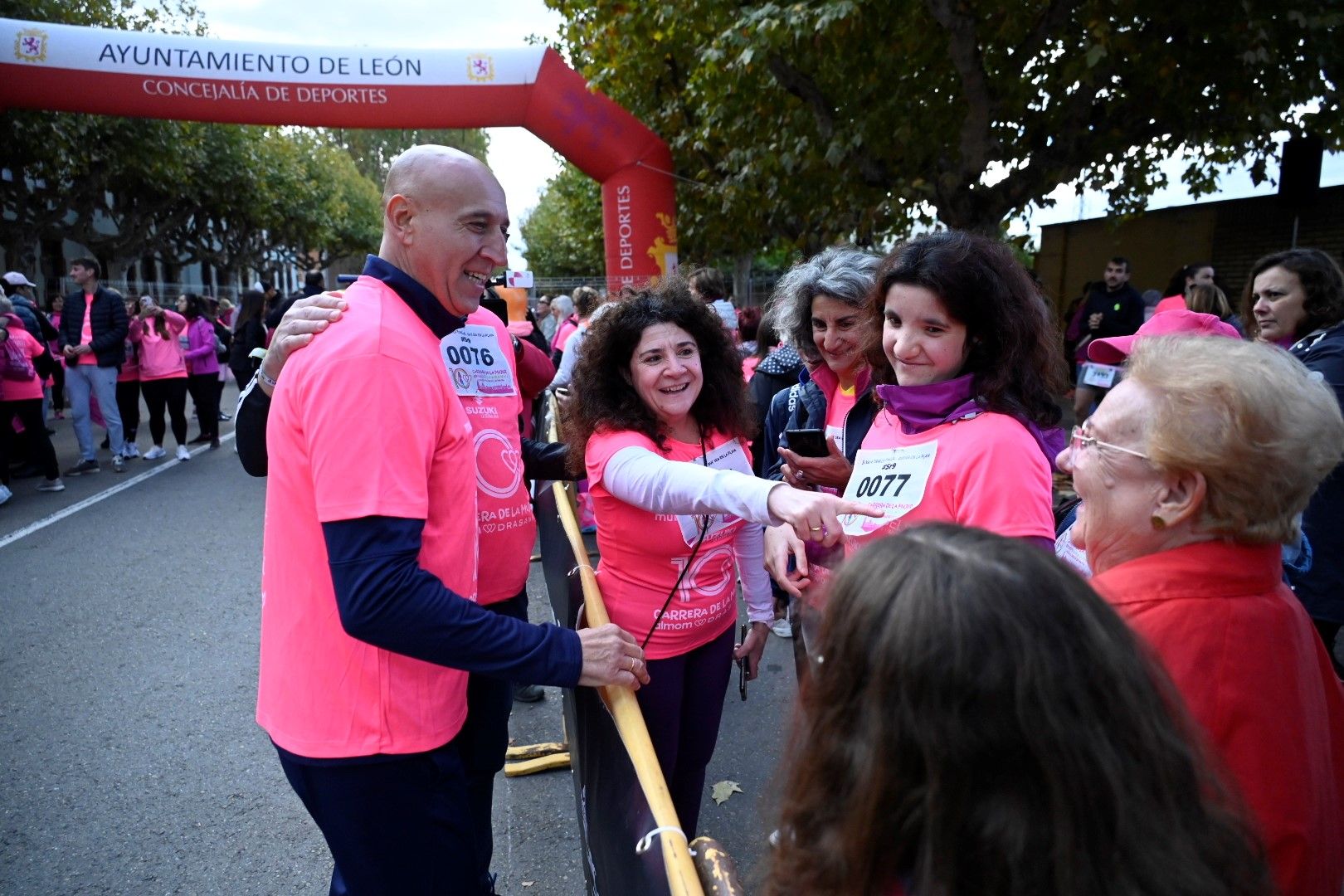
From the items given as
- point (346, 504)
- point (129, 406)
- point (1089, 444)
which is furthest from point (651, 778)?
point (129, 406)

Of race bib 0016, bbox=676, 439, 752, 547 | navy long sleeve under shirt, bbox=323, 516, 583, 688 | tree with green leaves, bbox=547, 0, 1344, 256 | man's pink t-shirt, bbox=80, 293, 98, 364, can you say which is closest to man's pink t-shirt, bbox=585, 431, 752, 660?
race bib 0016, bbox=676, 439, 752, 547

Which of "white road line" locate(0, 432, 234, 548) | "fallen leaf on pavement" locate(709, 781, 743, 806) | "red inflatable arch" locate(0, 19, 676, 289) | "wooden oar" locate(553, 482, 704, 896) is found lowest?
"fallen leaf on pavement" locate(709, 781, 743, 806)

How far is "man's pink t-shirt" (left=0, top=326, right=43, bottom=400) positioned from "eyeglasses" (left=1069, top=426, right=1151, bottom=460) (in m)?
8.70

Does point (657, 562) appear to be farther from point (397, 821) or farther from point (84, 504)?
point (84, 504)

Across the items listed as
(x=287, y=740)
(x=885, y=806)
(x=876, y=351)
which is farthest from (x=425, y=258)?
(x=885, y=806)

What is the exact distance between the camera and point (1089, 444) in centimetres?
135

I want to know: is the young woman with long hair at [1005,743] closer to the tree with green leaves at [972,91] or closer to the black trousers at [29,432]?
the tree with green leaves at [972,91]

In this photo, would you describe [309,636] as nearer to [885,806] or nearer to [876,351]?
[885,806]

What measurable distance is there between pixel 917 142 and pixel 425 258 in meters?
8.30

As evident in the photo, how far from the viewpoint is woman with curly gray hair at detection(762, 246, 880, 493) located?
2.43m

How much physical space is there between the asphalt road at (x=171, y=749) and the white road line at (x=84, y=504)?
19.9 inches

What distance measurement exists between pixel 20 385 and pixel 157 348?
178 cm

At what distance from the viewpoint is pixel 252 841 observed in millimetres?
2887

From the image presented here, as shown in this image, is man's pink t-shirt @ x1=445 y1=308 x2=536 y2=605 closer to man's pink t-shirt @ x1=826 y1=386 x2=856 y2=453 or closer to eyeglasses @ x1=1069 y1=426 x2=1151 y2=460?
man's pink t-shirt @ x1=826 y1=386 x2=856 y2=453
